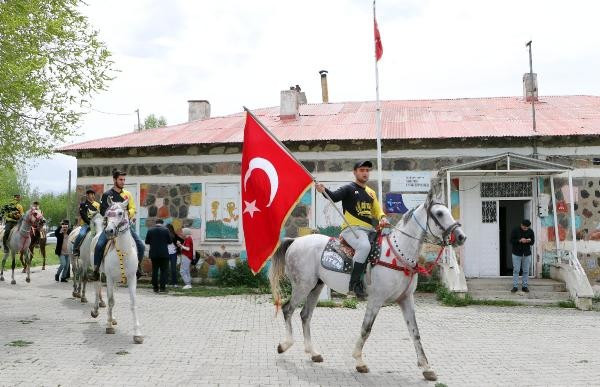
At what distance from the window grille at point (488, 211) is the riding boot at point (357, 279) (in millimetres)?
8699

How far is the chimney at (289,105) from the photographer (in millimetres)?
17547

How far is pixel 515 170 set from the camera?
42.1ft

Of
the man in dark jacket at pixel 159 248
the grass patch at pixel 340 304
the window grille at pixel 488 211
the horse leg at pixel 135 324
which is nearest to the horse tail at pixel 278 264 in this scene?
the horse leg at pixel 135 324

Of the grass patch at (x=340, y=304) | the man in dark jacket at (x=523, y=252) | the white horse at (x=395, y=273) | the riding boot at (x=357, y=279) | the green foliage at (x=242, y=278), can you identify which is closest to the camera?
the white horse at (x=395, y=273)

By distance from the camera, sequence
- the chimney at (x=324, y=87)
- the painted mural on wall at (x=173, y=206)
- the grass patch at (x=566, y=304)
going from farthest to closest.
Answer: the chimney at (x=324, y=87), the painted mural on wall at (x=173, y=206), the grass patch at (x=566, y=304)

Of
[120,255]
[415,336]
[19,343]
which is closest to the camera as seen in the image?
[415,336]

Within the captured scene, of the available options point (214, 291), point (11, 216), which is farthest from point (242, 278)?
point (11, 216)

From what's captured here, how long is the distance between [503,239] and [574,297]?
16.8ft

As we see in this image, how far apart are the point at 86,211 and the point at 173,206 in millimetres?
4870

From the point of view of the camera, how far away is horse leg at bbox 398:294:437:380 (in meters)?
6.12

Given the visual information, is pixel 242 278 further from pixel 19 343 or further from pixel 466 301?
pixel 19 343

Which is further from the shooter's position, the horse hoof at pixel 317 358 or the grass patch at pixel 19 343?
the grass patch at pixel 19 343

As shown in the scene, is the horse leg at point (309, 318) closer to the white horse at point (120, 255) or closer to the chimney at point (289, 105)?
the white horse at point (120, 255)

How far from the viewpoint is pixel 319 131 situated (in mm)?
15422
